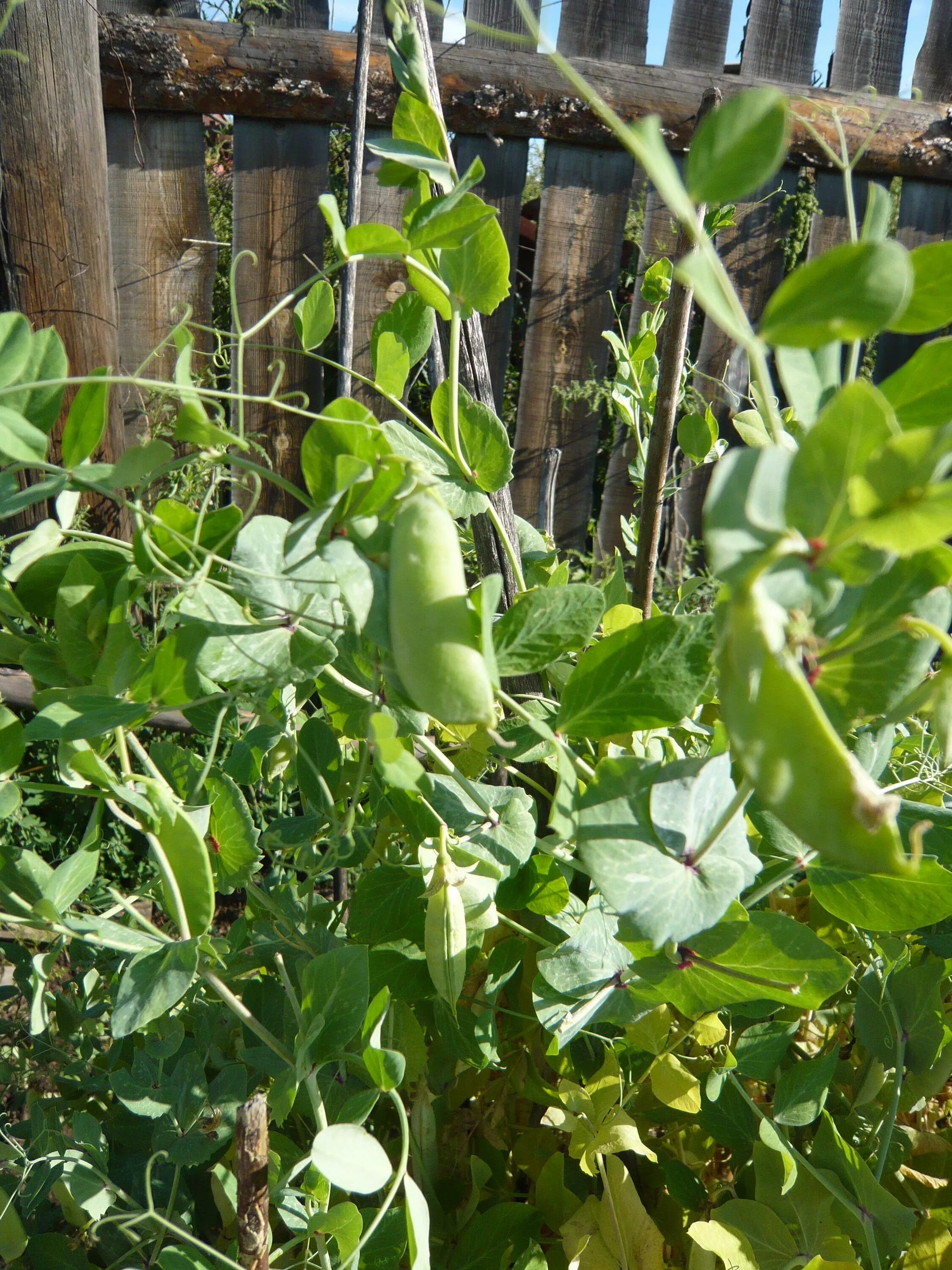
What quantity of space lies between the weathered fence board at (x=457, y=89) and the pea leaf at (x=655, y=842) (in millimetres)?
1702

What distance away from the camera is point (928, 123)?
1967 mm

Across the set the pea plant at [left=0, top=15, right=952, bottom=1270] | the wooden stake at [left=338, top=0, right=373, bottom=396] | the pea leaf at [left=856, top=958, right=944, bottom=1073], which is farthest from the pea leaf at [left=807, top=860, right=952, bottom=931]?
the wooden stake at [left=338, top=0, right=373, bottom=396]

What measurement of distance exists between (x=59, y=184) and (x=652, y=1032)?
1.56 meters

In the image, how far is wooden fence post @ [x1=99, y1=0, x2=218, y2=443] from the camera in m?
1.70

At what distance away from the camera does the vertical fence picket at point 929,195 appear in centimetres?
204

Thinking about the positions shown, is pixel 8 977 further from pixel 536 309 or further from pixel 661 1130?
pixel 536 309

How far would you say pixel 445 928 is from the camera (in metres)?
0.33

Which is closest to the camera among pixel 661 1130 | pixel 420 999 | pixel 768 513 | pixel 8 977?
pixel 768 513

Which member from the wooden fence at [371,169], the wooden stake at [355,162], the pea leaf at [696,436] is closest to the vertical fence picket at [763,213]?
the wooden fence at [371,169]

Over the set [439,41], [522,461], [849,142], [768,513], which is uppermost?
[439,41]

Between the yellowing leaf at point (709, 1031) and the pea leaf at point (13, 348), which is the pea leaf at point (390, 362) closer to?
the pea leaf at point (13, 348)

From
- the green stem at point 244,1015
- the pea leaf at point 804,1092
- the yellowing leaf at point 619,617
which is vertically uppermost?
the yellowing leaf at point 619,617

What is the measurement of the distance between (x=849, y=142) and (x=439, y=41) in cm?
84

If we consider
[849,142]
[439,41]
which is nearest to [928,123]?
[849,142]
